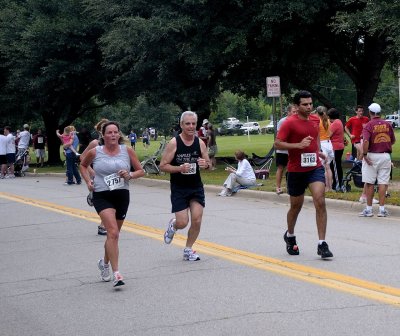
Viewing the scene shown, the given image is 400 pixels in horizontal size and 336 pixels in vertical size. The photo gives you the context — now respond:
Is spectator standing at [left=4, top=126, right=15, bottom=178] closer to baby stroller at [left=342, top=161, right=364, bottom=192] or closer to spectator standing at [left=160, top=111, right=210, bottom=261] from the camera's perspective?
baby stroller at [left=342, top=161, right=364, bottom=192]

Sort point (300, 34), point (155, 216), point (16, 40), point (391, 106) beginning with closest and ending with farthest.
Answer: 1. point (155, 216)
2. point (300, 34)
3. point (16, 40)
4. point (391, 106)

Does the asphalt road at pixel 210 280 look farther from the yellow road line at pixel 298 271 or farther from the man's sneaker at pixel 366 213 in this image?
the man's sneaker at pixel 366 213

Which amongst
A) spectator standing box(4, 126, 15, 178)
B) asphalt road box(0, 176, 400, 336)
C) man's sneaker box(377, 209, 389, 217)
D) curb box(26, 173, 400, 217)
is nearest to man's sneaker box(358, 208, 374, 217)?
man's sneaker box(377, 209, 389, 217)

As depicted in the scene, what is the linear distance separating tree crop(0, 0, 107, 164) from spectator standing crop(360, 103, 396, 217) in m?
18.8

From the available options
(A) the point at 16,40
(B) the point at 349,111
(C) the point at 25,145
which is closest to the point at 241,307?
(C) the point at 25,145

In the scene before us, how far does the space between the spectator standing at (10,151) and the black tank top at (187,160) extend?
18565mm

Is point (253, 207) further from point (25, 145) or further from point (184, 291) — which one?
point (25, 145)

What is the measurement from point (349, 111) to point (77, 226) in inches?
2231

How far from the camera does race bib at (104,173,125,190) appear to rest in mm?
7844

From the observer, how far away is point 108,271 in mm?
8078

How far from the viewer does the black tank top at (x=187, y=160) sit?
883 cm

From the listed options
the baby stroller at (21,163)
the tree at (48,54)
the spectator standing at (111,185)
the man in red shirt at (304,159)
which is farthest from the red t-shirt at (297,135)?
the tree at (48,54)

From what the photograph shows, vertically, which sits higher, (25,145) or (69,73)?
(69,73)

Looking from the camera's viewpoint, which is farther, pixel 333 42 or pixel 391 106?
pixel 391 106
